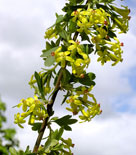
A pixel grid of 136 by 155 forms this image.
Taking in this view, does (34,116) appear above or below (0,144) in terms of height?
above

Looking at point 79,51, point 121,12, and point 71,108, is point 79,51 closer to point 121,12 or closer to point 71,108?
point 71,108

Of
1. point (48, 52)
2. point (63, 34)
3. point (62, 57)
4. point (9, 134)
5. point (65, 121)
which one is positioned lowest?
point (9, 134)

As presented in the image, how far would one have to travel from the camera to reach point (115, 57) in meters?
3.82

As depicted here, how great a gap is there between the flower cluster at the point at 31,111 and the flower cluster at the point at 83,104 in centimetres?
34

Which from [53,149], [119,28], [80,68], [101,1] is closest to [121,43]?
[119,28]

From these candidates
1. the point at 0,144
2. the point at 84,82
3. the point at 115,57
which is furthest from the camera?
the point at 115,57

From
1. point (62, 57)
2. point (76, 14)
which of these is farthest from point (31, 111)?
point (76, 14)

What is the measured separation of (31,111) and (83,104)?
681 mm

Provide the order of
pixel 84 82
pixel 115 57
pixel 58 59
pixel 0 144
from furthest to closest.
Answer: pixel 115 57
pixel 84 82
pixel 58 59
pixel 0 144

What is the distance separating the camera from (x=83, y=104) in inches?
141

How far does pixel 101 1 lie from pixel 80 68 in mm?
1007

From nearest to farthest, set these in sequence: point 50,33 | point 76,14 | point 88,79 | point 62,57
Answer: point 62,57
point 76,14
point 88,79
point 50,33

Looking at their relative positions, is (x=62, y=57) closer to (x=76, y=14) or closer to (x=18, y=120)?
(x=76, y=14)

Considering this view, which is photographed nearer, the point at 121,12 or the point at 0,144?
the point at 0,144
